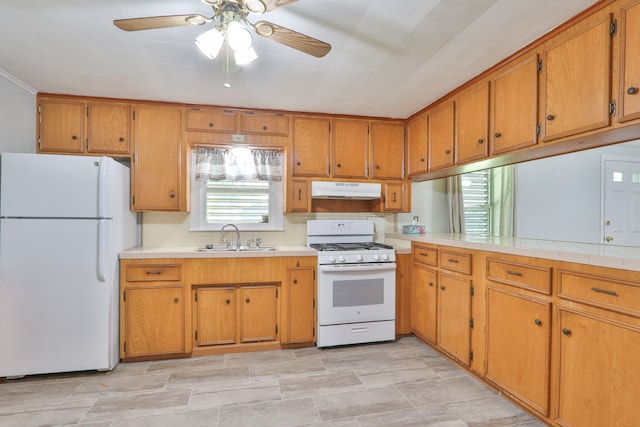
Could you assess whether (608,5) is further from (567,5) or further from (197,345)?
(197,345)

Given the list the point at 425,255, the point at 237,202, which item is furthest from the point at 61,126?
the point at 425,255

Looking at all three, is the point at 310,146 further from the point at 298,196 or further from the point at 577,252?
the point at 577,252

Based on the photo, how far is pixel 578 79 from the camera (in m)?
1.77

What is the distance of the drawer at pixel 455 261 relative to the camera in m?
2.56

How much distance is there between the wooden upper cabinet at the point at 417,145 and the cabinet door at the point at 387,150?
87mm

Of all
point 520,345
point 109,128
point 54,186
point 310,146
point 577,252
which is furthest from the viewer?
point 310,146

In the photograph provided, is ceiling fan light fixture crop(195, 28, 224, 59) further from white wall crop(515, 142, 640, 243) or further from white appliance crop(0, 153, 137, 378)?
white wall crop(515, 142, 640, 243)

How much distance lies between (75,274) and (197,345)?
1.15 metres

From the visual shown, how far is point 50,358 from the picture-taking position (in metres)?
2.46

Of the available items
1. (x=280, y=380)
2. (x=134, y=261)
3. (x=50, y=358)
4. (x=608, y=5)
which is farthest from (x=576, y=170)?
(x=50, y=358)

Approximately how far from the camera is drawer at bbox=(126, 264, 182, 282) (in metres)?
2.79

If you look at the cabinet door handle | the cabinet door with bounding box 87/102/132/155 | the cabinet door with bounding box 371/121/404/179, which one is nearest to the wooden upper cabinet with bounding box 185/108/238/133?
the cabinet door with bounding box 87/102/132/155

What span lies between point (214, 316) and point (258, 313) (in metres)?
0.40

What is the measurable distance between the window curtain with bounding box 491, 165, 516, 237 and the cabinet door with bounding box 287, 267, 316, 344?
6.54ft
